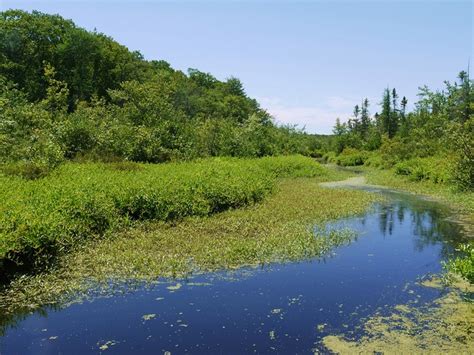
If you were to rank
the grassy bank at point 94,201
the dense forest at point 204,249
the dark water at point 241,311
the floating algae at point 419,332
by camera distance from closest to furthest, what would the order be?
the floating algae at point 419,332, the dark water at point 241,311, the dense forest at point 204,249, the grassy bank at point 94,201

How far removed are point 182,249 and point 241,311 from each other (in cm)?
350

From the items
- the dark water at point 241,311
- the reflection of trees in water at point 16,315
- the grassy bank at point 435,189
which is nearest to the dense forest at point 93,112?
the reflection of trees in water at point 16,315

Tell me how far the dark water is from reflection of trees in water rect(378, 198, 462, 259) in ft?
5.56

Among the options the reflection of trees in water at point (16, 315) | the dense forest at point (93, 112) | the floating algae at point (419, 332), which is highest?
the dense forest at point (93, 112)

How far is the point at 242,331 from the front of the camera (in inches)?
266

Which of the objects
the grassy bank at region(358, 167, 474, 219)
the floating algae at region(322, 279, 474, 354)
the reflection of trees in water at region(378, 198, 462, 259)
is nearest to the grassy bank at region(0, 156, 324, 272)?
the reflection of trees in water at region(378, 198, 462, 259)

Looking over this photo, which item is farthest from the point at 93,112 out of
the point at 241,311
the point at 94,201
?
the point at 241,311

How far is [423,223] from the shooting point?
1549 centimetres

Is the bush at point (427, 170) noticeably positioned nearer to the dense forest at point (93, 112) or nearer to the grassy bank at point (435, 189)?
the grassy bank at point (435, 189)

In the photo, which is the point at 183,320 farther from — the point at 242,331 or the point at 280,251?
the point at 280,251

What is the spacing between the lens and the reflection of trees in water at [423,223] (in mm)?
12645

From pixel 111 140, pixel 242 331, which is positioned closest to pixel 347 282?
pixel 242 331

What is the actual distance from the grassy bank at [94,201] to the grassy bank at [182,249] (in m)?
0.44

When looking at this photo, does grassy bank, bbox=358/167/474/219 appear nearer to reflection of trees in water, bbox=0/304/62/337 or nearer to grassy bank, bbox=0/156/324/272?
grassy bank, bbox=0/156/324/272
